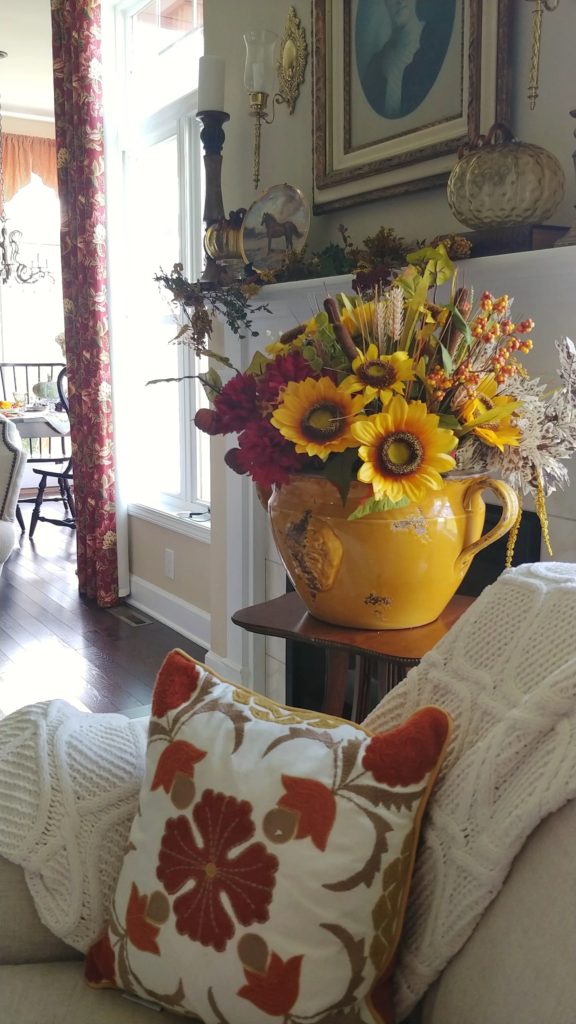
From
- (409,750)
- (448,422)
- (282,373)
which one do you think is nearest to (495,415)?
(448,422)

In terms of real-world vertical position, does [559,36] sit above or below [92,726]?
above

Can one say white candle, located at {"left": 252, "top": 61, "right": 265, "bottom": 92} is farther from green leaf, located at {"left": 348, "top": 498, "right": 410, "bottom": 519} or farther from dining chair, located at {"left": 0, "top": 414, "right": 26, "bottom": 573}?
dining chair, located at {"left": 0, "top": 414, "right": 26, "bottom": 573}

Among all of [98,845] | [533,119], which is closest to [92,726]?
[98,845]

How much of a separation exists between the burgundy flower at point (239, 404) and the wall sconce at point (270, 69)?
4.26 feet

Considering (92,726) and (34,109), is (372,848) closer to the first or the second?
(92,726)

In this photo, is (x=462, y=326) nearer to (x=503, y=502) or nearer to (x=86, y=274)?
(x=503, y=502)

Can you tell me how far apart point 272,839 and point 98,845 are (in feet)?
0.85

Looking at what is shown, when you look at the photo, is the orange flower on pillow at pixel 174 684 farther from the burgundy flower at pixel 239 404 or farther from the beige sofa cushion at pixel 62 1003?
the burgundy flower at pixel 239 404

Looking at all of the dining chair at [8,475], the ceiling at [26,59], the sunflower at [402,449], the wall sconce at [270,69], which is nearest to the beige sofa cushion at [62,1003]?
the sunflower at [402,449]

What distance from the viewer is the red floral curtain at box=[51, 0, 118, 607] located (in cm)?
343

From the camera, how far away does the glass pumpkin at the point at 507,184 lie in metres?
1.42

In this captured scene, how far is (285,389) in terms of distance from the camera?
115cm

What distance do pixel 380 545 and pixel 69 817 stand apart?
541mm

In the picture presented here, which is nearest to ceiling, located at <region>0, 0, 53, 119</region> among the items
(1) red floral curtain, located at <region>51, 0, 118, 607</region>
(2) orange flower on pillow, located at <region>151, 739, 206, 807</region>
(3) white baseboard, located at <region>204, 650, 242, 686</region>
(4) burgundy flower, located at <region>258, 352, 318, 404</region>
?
(1) red floral curtain, located at <region>51, 0, 118, 607</region>
